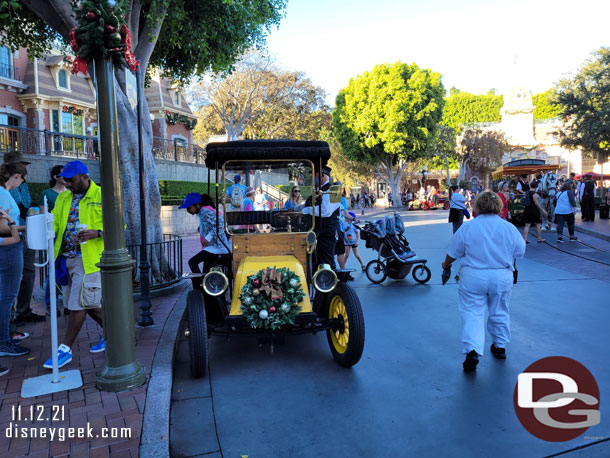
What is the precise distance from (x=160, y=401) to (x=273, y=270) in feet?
5.00

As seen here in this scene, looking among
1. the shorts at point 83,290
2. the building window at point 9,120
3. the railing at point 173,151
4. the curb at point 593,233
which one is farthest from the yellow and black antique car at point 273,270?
the building window at point 9,120

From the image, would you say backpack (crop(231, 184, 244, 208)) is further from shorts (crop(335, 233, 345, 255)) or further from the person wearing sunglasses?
shorts (crop(335, 233, 345, 255))

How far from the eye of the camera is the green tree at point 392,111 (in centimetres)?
3538

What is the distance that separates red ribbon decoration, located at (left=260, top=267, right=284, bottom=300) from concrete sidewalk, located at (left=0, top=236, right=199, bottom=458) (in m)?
1.16

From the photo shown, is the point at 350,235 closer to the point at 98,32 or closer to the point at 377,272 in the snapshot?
the point at 377,272

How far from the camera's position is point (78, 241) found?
4535 millimetres

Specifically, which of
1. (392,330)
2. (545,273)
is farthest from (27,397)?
(545,273)

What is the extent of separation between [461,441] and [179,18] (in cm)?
802

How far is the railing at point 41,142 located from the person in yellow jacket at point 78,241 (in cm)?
1360

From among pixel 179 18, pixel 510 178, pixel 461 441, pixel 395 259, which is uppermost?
pixel 179 18

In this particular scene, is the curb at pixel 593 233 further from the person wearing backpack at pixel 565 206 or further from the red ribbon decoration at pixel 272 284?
the red ribbon decoration at pixel 272 284

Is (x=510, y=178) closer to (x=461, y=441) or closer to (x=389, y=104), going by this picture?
(x=389, y=104)

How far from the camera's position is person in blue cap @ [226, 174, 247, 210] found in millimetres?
5863

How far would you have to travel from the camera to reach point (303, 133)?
1350 inches
